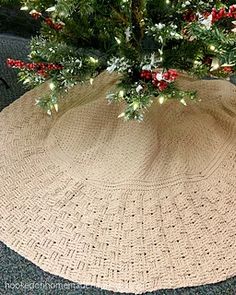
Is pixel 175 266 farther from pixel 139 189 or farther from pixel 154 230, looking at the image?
pixel 139 189

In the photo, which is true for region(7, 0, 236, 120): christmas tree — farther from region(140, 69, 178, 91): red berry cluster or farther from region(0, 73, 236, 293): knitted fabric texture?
region(0, 73, 236, 293): knitted fabric texture

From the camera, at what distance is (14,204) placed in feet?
3.32

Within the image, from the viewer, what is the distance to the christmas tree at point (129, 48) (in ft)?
3.17

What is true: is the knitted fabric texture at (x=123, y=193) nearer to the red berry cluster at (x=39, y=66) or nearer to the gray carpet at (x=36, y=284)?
the gray carpet at (x=36, y=284)

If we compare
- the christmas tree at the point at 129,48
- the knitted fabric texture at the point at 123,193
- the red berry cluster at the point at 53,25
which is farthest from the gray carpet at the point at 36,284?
the red berry cluster at the point at 53,25

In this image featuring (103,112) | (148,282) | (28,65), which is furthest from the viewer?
(103,112)

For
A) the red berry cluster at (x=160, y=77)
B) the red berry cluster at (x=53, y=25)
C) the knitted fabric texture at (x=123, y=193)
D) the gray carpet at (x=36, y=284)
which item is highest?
the red berry cluster at (x=53, y=25)

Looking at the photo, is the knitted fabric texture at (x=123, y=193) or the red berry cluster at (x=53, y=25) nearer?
the knitted fabric texture at (x=123, y=193)

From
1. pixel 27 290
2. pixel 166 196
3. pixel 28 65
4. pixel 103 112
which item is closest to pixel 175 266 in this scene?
A: pixel 166 196

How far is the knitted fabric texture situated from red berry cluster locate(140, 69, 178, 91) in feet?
0.53

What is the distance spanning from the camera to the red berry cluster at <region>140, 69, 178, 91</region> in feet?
3.10

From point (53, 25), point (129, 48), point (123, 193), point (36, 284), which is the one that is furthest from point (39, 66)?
point (36, 284)

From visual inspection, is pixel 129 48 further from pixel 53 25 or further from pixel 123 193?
pixel 123 193

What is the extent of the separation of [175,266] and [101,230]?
0.18 m
